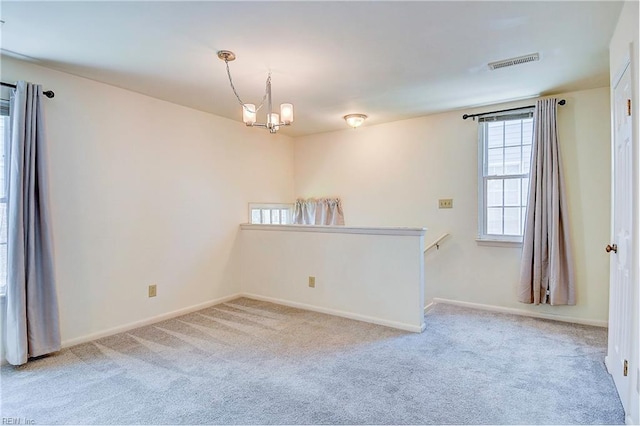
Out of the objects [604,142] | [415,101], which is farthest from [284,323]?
[604,142]

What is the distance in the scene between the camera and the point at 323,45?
8.05 ft

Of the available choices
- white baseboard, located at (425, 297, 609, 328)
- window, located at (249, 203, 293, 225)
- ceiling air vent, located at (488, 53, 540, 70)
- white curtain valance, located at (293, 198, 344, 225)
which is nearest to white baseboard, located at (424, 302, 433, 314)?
white baseboard, located at (425, 297, 609, 328)

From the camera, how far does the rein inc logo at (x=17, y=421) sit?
188 centimetres

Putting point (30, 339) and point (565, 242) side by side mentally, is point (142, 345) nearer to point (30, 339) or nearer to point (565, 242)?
point (30, 339)

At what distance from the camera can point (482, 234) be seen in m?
4.00

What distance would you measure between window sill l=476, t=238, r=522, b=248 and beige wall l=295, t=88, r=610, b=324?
47 millimetres

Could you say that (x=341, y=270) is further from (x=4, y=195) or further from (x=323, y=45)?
Answer: (x=4, y=195)

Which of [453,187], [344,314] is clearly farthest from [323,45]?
[344,314]

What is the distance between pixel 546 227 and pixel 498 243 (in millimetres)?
529

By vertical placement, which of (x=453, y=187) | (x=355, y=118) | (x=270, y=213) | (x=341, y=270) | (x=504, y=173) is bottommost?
(x=341, y=270)

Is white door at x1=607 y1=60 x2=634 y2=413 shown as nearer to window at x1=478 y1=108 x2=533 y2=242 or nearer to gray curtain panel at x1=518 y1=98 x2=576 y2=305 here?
gray curtain panel at x1=518 y1=98 x2=576 y2=305

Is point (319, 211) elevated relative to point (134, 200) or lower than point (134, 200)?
lower

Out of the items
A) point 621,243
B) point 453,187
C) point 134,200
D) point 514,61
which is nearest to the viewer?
point 621,243

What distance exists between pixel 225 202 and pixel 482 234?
3.10 metres
